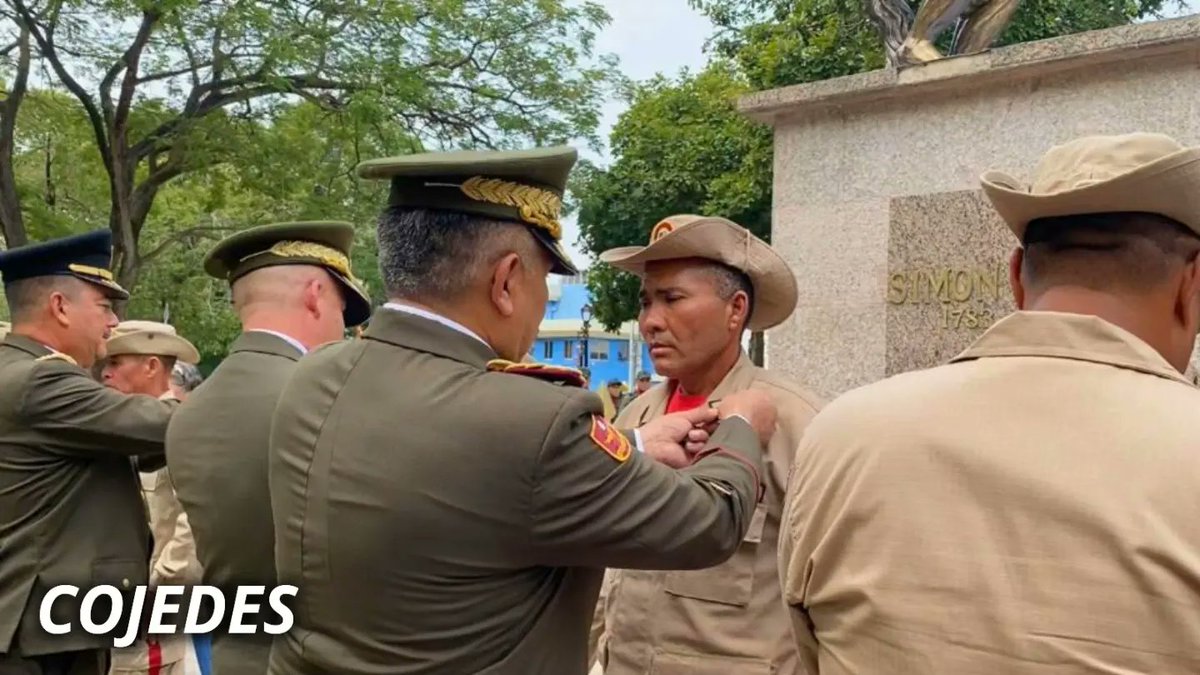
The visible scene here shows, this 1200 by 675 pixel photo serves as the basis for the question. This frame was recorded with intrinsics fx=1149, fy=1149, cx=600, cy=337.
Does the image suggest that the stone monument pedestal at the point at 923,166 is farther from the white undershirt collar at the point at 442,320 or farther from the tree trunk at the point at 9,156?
the tree trunk at the point at 9,156

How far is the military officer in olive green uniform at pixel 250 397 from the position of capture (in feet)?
8.74

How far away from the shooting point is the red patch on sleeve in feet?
5.76

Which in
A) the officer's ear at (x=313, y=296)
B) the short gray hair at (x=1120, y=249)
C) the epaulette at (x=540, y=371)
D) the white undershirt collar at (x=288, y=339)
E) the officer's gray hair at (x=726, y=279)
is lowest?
the white undershirt collar at (x=288, y=339)

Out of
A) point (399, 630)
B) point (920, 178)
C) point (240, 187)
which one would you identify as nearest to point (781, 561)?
point (399, 630)

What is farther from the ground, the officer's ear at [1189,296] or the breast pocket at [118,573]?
the officer's ear at [1189,296]

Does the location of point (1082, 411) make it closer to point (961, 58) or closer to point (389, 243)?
point (389, 243)

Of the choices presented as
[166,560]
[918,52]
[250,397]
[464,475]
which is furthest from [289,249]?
[918,52]

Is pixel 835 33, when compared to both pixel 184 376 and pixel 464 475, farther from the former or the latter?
pixel 464 475

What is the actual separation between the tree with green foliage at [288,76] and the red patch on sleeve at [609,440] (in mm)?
9824

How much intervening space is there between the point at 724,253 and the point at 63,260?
7.13 feet

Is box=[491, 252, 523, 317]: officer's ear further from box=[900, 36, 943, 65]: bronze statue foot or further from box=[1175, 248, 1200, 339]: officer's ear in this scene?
box=[900, 36, 943, 65]: bronze statue foot

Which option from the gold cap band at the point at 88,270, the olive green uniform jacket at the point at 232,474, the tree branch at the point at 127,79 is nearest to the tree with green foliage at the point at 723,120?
the tree branch at the point at 127,79

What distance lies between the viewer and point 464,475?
1717mm

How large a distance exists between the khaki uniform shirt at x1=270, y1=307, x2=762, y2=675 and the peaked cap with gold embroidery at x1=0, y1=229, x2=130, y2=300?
2.16 meters
